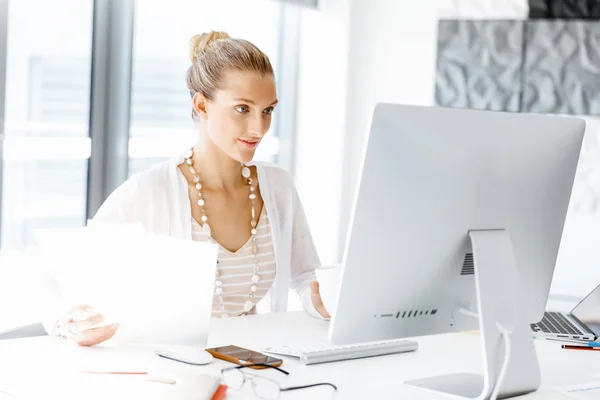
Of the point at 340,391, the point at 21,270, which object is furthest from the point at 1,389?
the point at 21,270

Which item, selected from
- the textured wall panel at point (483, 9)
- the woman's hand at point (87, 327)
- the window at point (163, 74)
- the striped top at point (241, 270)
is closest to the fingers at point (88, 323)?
the woman's hand at point (87, 327)

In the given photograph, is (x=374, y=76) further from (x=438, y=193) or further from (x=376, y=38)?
(x=438, y=193)

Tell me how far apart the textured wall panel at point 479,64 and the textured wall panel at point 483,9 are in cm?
3

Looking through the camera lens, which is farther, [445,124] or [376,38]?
[376,38]

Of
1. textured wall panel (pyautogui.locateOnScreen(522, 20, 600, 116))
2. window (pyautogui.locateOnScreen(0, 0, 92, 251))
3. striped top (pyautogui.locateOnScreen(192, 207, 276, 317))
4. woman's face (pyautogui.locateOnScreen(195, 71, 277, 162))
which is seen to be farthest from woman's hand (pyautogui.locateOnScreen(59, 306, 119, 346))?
textured wall panel (pyautogui.locateOnScreen(522, 20, 600, 116))

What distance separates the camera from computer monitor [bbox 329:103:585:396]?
1.42 metres

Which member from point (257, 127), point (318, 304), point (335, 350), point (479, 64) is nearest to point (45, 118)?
point (257, 127)

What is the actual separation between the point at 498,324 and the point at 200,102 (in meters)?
1.26

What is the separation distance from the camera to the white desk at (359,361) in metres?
1.58

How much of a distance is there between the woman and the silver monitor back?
707 millimetres

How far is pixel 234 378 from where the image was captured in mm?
1496

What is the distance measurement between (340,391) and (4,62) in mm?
1908

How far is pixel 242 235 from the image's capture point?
2.50 m

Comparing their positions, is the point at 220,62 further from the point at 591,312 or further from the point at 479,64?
the point at 479,64
